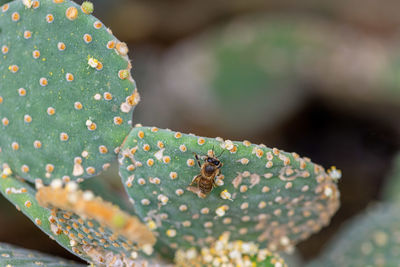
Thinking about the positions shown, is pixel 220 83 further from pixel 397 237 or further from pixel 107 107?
pixel 107 107

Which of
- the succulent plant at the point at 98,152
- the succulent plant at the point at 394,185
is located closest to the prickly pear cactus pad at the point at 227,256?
the succulent plant at the point at 98,152

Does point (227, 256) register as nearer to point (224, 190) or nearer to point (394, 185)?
point (224, 190)

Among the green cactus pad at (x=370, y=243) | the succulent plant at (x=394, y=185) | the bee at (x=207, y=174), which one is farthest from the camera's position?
the succulent plant at (x=394, y=185)

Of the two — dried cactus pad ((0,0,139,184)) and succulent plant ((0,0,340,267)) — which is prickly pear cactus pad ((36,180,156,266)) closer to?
succulent plant ((0,0,340,267))

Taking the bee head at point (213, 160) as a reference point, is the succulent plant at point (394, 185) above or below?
below

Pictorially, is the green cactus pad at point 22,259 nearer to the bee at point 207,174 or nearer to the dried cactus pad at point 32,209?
the dried cactus pad at point 32,209

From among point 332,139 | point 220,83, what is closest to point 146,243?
point 220,83

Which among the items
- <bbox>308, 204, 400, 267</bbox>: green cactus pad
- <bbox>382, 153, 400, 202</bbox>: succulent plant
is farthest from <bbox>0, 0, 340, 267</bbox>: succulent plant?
<bbox>382, 153, 400, 202</bbox>: succulent plant
